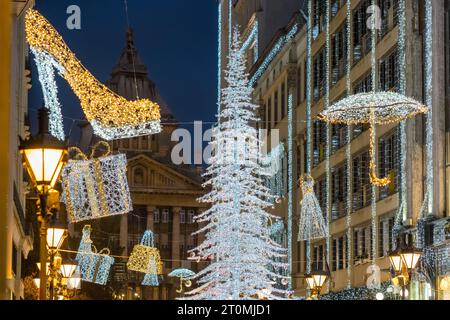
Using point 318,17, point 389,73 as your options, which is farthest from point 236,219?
point 318,17

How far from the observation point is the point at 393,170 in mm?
42969

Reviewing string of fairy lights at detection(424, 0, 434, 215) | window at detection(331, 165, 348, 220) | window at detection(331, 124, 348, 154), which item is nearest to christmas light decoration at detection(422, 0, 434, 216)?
string of fairy lights at detection(424, 0, 434, 215)

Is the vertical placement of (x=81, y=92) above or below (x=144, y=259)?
below

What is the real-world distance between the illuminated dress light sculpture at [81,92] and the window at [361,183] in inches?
938

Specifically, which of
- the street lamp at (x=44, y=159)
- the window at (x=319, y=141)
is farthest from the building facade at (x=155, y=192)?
the street lamp at (x=44, y=159)

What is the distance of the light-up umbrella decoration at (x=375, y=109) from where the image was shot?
3158 centimetres

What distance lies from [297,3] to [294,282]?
19.1m

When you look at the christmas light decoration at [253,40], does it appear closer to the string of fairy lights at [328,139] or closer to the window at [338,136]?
the string of fairy lights at [328,139]

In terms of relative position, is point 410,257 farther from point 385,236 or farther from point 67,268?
point 385,236

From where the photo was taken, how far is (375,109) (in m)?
33.7

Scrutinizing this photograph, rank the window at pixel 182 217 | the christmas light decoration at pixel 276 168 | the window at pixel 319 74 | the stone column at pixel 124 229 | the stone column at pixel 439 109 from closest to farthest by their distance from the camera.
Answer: the stone column at pixel 439 109
the window at pixel 319 74
the christmas light decoration at pixel 276 168
the stone column at pixel 124 229
the window at pixel 182 217

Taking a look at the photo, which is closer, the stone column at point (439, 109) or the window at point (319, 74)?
the stone column at point (439, 109)

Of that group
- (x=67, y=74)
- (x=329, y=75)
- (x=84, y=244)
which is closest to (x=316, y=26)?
(x=329, y=75)

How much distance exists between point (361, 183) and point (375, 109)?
1421cm
